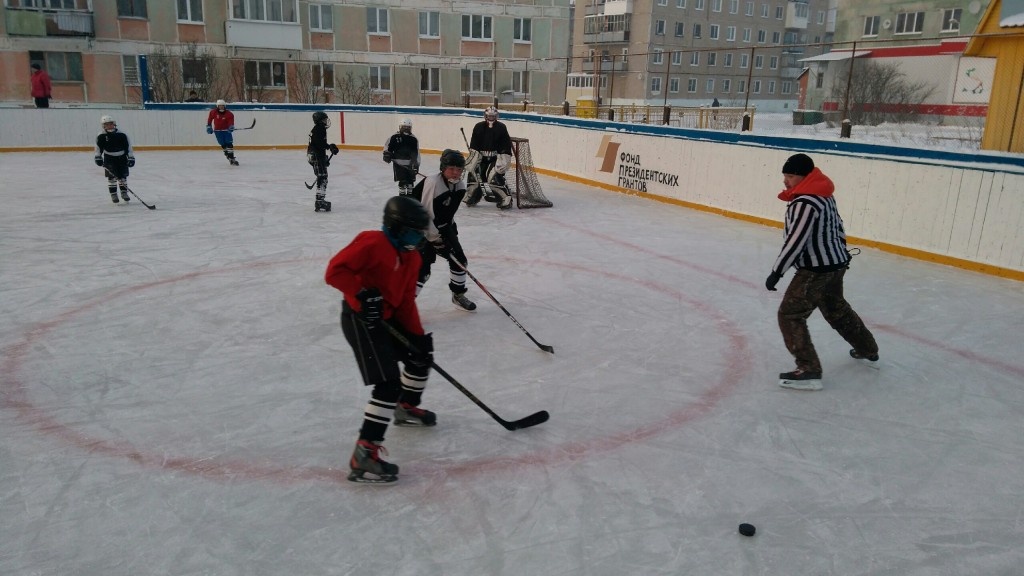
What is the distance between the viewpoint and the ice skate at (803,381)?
4.59m

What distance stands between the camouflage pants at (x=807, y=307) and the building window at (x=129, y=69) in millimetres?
28334

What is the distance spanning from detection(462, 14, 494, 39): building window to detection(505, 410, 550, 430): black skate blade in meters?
30.9

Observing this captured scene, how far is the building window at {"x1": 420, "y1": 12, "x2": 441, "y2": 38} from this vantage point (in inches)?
1235

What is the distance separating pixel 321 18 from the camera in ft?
97.8

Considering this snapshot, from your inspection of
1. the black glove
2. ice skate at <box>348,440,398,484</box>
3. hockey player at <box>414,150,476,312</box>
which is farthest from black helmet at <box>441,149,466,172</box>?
ice skate at <box>348,440,398,484</box>

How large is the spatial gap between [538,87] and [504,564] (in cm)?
3256

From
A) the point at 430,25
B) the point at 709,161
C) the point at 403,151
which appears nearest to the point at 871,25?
the point at 430,25

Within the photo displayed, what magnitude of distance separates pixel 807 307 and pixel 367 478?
289 centimetres

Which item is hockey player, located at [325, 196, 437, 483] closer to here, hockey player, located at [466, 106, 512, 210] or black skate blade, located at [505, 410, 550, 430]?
black skate blade, located at [505, 410, 550, 430]

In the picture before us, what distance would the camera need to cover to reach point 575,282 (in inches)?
282

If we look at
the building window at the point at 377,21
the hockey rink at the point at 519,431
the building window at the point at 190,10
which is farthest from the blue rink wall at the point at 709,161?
the building window at the point at 377,21

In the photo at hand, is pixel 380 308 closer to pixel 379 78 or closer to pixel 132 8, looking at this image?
pixel 132 8

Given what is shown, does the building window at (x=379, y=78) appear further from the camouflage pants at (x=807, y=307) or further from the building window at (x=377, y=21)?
the camouflage pants at (x=807, y=307)

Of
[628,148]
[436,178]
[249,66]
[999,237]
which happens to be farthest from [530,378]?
[249,66]
